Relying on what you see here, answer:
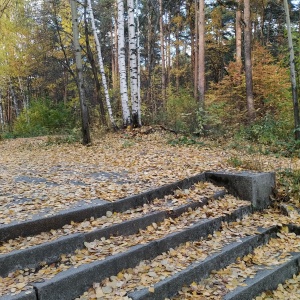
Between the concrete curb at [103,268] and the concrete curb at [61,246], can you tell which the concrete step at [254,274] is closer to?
the concrete curb at [103,268]

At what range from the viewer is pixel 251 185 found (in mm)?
4484

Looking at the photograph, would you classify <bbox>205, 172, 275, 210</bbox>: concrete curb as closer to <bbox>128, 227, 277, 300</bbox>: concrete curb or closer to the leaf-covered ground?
the leaf-covered ground

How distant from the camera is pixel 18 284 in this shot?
2.51m

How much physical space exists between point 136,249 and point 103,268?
423 mm

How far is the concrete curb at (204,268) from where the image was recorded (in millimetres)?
2663

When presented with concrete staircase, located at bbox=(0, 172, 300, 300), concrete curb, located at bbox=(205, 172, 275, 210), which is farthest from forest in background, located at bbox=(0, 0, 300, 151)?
concrete staircase, located at bbox=(0, 172, 300, 300)

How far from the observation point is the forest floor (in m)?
3.92

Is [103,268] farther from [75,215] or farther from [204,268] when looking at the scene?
[204,268]

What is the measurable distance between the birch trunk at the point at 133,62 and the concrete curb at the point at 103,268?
7375mm

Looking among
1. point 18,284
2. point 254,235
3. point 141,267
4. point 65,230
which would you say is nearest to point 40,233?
point 65,230

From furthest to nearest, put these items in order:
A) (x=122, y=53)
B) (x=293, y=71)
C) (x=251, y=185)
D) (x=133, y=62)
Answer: (x=133, y=62) < (x=122, y=53) < (x=293, y=71) < (x=251, y=185)

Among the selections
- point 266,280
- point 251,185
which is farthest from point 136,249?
point 251,185

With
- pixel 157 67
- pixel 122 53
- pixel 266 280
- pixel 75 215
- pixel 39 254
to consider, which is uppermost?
pixel 157 67

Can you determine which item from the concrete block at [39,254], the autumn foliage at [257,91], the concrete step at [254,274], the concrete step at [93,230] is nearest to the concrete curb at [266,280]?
the concrete step at [254,274]
